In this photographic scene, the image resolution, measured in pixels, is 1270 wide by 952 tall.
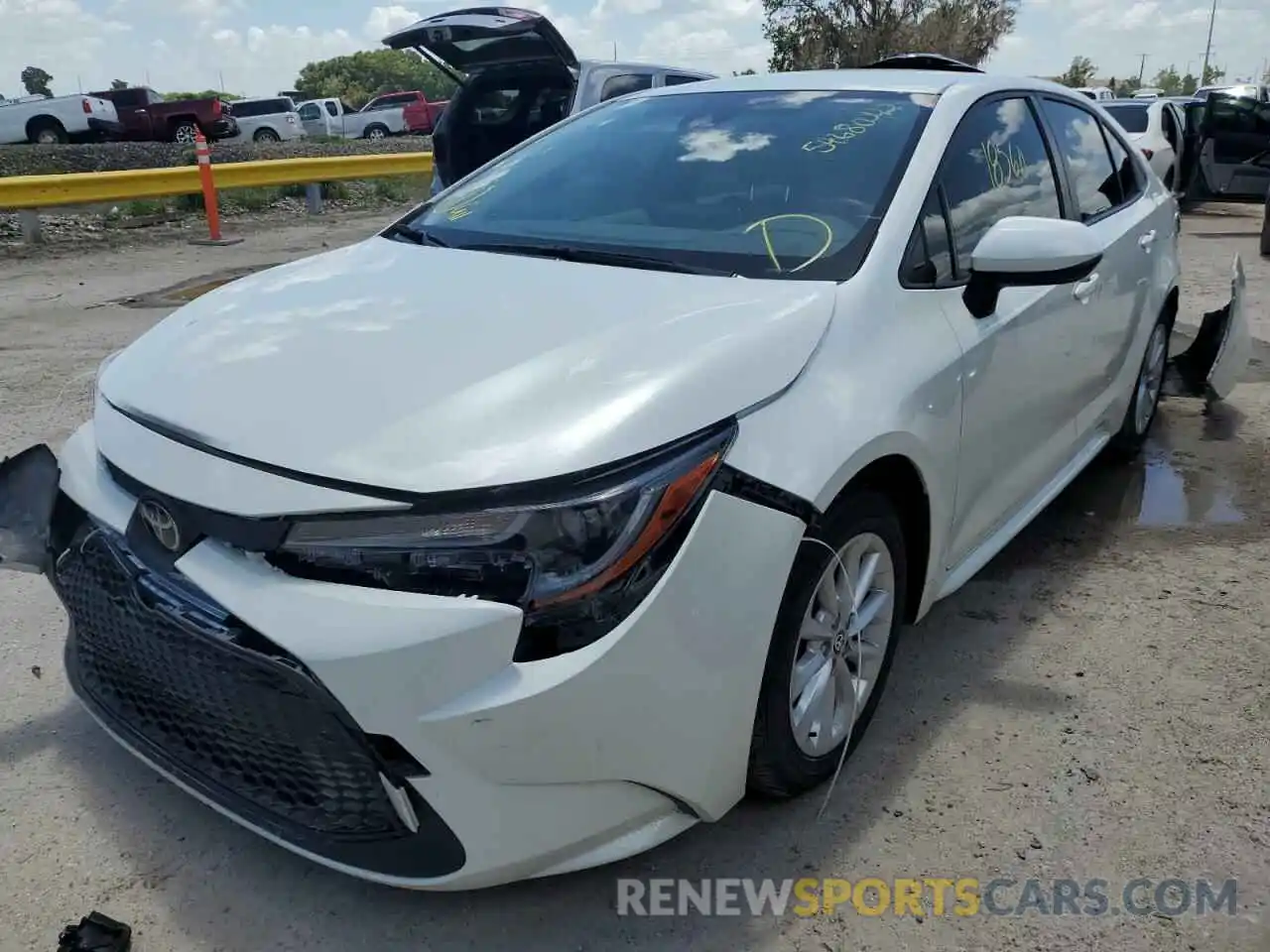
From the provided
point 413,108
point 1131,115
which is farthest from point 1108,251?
point 413,108

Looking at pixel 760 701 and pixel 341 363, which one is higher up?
pixel 341 363

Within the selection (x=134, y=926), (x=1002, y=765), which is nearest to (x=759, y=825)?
(x=1002, y=765)

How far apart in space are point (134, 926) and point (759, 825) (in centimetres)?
129

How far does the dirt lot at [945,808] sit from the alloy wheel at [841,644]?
0.20 meters

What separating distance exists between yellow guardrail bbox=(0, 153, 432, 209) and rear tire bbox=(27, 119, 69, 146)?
15898 mm

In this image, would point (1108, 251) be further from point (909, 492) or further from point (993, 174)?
point (909, 492)

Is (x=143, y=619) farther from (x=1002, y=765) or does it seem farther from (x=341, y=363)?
(x=1002, y=765)

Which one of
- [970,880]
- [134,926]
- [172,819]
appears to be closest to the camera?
[134,926]

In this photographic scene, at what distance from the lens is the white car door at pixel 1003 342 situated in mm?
2730

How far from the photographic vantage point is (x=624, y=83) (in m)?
8.17

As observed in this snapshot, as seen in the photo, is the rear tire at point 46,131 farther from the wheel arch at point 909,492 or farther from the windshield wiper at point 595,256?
the wheel arch at point 909,492

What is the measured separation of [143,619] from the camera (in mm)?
1998

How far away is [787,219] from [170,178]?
1078 centimetres

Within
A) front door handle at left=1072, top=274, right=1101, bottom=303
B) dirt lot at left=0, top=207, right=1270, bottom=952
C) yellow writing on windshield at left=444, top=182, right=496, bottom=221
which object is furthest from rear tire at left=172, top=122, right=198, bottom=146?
front door handle at left=1072, top=274, right=1101, bottom=303
